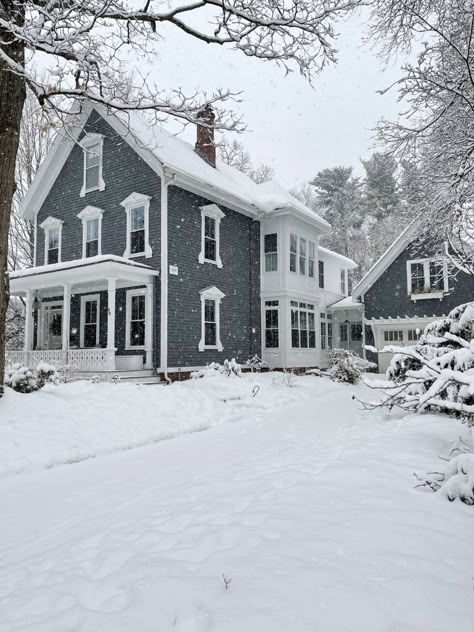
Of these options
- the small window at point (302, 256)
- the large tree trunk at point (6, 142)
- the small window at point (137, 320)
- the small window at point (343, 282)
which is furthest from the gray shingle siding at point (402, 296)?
the large tree trunk at point (6, 142)

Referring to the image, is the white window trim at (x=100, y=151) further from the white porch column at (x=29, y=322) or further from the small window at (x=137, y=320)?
the small window at (x=137, y=320)

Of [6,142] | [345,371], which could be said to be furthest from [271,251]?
[6,142]

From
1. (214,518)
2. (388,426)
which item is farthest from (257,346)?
(214,518)

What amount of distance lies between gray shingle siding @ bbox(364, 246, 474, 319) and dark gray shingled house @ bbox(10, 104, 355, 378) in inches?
111

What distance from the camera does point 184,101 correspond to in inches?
325

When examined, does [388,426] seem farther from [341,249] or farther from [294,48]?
[341,249]

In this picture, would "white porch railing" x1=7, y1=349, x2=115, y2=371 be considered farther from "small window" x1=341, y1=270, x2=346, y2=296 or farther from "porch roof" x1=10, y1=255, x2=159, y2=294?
"small window" x1=341, y1=270, x2=346, y2=296

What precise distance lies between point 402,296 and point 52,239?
15.3m

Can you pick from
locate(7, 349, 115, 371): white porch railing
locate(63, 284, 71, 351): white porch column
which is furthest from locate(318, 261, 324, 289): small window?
locate(7, 349, 115, 371): white porch railing

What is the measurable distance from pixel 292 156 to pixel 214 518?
646 ft

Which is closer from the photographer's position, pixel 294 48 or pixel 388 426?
pixel 388 426

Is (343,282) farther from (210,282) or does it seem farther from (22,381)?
(22,381)

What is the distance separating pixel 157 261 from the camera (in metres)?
14.6

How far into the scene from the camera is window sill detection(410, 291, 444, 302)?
1980 cm
